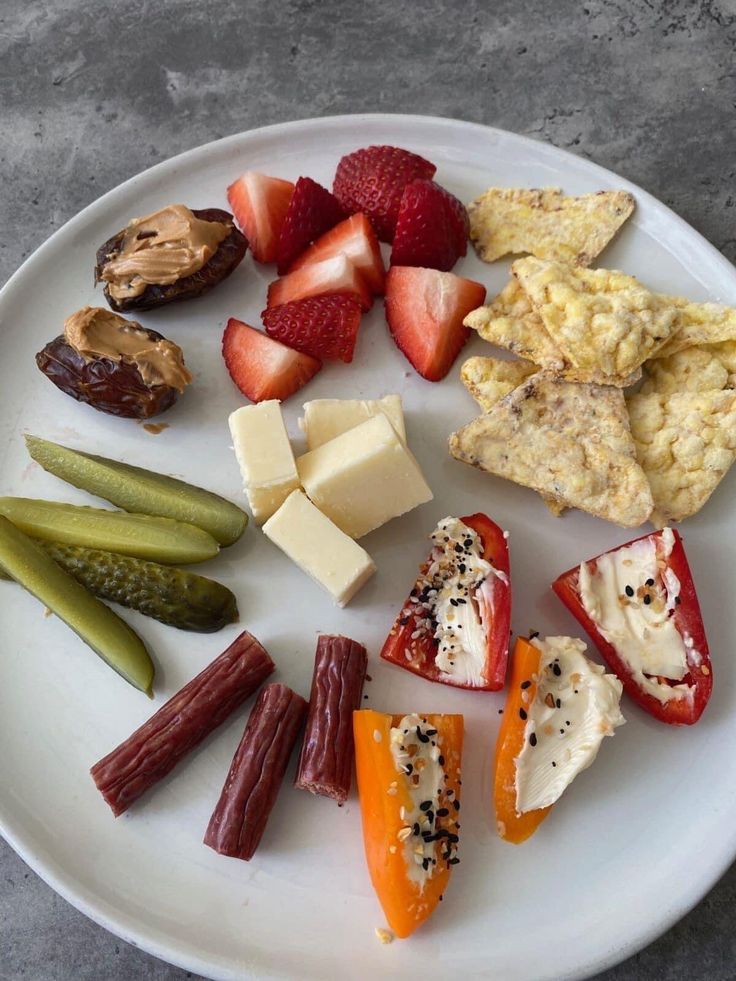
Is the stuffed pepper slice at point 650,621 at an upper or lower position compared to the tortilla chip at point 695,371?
lower

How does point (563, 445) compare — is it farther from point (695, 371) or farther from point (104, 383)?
point (104, 383)

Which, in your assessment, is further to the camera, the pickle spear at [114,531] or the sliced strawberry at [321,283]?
the sliced strawberry at [321,283]

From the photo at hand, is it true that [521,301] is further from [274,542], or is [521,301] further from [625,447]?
[274,542]

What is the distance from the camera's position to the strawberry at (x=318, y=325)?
7.45 ft

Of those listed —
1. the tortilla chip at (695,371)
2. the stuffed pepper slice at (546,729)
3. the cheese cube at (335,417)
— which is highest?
the cheese cube at (335,417)

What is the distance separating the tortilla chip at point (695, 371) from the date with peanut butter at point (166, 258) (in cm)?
115

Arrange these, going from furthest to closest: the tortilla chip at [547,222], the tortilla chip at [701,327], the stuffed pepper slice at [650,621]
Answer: the tortilla chip at [547,222] → the tortilla chip at [701,327] → the stuffed pepper slice at [650,621]

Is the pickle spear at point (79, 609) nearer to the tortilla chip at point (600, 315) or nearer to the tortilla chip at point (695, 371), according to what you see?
the tortilla chip at point (600, 315)

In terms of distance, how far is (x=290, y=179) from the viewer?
2.57 m

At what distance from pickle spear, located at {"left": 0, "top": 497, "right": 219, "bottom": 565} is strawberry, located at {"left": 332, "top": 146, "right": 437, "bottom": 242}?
1.00m

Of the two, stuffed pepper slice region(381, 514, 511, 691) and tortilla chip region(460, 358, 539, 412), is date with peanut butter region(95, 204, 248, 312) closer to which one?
tortilla chip region(460, 358, 539, 412)

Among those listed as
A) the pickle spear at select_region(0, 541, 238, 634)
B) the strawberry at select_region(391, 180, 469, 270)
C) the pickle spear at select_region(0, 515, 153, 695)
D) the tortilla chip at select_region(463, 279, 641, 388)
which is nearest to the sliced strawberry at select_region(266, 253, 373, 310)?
the strawberry at select_region(391, 180, 469, 270)

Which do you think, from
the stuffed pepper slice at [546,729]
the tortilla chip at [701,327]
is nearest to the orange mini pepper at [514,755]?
the stuffed pepper slice at [546,729]

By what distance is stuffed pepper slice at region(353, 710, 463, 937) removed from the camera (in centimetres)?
179
